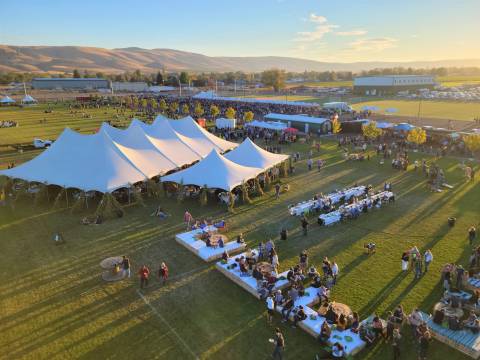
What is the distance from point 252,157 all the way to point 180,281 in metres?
10.8

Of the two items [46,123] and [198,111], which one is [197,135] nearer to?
[198,111]

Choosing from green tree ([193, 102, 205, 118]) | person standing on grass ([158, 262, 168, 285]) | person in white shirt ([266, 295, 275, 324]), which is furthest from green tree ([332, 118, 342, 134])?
person in white shirt ([266, 295, 275, 324])

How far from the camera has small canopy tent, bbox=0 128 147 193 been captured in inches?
677

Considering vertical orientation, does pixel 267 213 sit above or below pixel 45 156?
below

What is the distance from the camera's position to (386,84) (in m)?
86.1

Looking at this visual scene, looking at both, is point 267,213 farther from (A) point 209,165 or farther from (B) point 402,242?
(B) point 402,242

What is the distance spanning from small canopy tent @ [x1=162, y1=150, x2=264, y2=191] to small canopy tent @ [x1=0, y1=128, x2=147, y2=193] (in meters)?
2.09

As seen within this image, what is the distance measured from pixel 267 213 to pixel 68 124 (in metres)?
38.0

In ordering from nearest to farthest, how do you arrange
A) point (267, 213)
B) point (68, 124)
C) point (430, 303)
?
1. point (430, 303)
2. point (267, 213)
3. point (68, 124)

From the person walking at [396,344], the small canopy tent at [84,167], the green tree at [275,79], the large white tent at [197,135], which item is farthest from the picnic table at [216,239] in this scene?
the green tree at [275,79]

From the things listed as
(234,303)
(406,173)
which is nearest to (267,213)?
(234,303)

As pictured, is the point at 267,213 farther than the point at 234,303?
Yes

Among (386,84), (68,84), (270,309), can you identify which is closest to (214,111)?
(270,309)

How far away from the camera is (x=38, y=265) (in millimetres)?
12453
